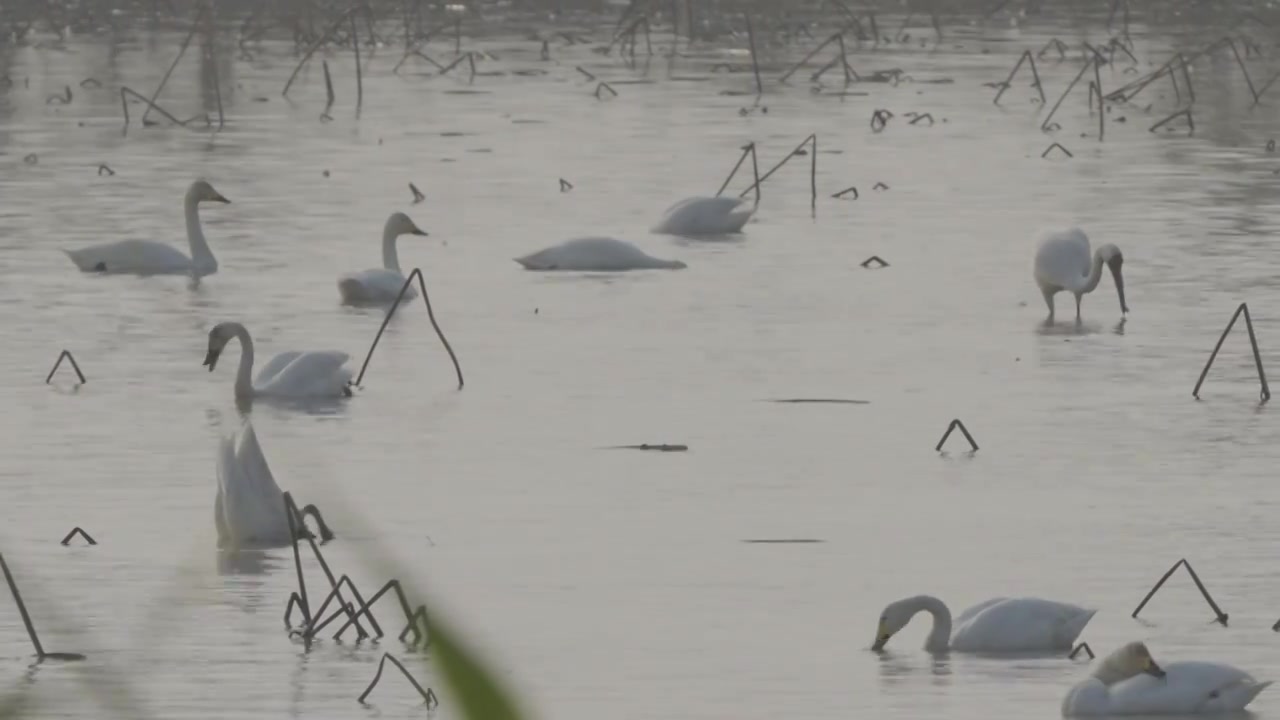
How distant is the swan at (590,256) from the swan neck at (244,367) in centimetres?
458

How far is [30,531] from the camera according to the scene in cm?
955

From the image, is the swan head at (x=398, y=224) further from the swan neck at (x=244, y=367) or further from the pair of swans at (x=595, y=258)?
the swan neck at (x=244, y=367)

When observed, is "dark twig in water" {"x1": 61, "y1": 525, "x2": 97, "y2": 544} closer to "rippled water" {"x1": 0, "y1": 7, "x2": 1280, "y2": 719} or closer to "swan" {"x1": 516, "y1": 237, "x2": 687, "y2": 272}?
"rippled water" {"x1": 0, "y1": 7, "x2": 1280, "y2": 719}

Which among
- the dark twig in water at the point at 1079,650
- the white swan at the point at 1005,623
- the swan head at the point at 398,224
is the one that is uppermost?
the white swan at the point at 1005,623

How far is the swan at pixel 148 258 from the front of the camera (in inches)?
657

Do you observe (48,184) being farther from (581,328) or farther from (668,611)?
(668,611)

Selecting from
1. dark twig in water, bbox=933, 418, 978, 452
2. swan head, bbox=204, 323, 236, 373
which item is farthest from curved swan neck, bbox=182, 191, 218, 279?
dark twig in water, bbox=933, 418, 978, 452

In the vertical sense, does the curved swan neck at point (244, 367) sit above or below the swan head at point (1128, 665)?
below

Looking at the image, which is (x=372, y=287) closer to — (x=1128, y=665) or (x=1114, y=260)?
(x=1114, y=260)

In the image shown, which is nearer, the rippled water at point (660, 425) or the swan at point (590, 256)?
the rippled water at point (660, 425)

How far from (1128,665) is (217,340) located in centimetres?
624

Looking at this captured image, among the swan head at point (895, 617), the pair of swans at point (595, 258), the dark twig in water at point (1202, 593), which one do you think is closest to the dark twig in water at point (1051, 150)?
the pair of swans at point (595, 258)

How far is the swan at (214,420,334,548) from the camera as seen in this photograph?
900 centimetres

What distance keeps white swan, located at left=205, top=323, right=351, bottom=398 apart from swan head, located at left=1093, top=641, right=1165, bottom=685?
5592 millimetres
